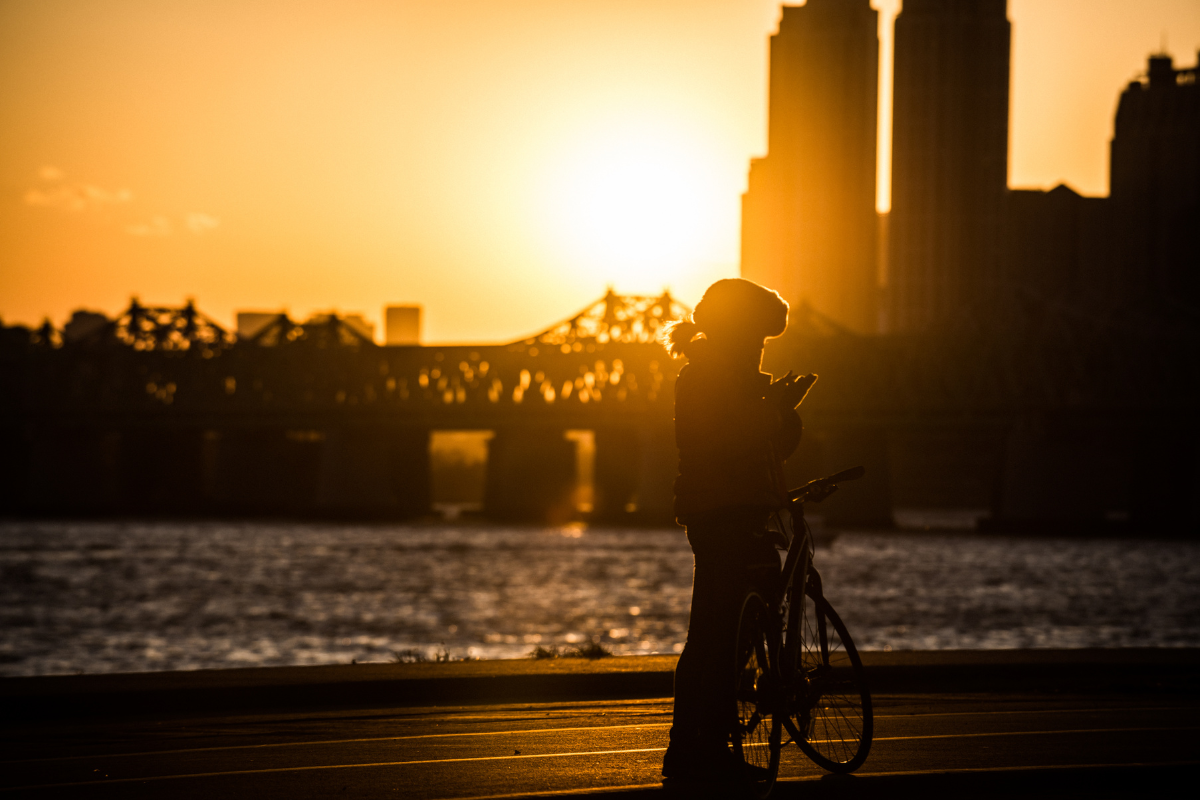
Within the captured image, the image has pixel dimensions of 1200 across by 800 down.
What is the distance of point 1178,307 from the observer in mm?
176125

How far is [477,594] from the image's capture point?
66.2 meters

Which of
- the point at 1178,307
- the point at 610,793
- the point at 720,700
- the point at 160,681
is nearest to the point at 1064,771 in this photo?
the point at 720,700

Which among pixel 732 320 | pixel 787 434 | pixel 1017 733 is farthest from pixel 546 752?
pixel 1017 733

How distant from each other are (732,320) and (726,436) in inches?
22.9

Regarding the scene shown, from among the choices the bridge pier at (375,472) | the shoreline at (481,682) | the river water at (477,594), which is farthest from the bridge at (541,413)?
the shoreline at (481,682)

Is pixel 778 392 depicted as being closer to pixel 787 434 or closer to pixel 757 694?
pixel 787 434

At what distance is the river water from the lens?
44.2 m

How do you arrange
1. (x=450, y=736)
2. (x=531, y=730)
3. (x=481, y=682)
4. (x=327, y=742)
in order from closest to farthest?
(x=327, y=742), (x=450, y=736), (x=531, y=730), (x=481, y=682)

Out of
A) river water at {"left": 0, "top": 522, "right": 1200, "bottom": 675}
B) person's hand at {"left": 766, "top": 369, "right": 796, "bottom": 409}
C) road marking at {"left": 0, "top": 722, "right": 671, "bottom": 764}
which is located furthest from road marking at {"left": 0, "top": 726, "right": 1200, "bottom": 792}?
river water at {"left": 0, "top": 522, "right": 1200, "bottom": 675}

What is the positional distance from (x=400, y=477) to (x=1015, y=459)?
5395 cm

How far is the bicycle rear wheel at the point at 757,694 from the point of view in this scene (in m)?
7.05

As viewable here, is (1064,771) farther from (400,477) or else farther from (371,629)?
(400,477)

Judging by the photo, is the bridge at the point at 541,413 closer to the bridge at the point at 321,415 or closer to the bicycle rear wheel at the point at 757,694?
the bridge at the point at 321,415

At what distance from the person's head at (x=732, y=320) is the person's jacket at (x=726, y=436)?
4.0 inches
